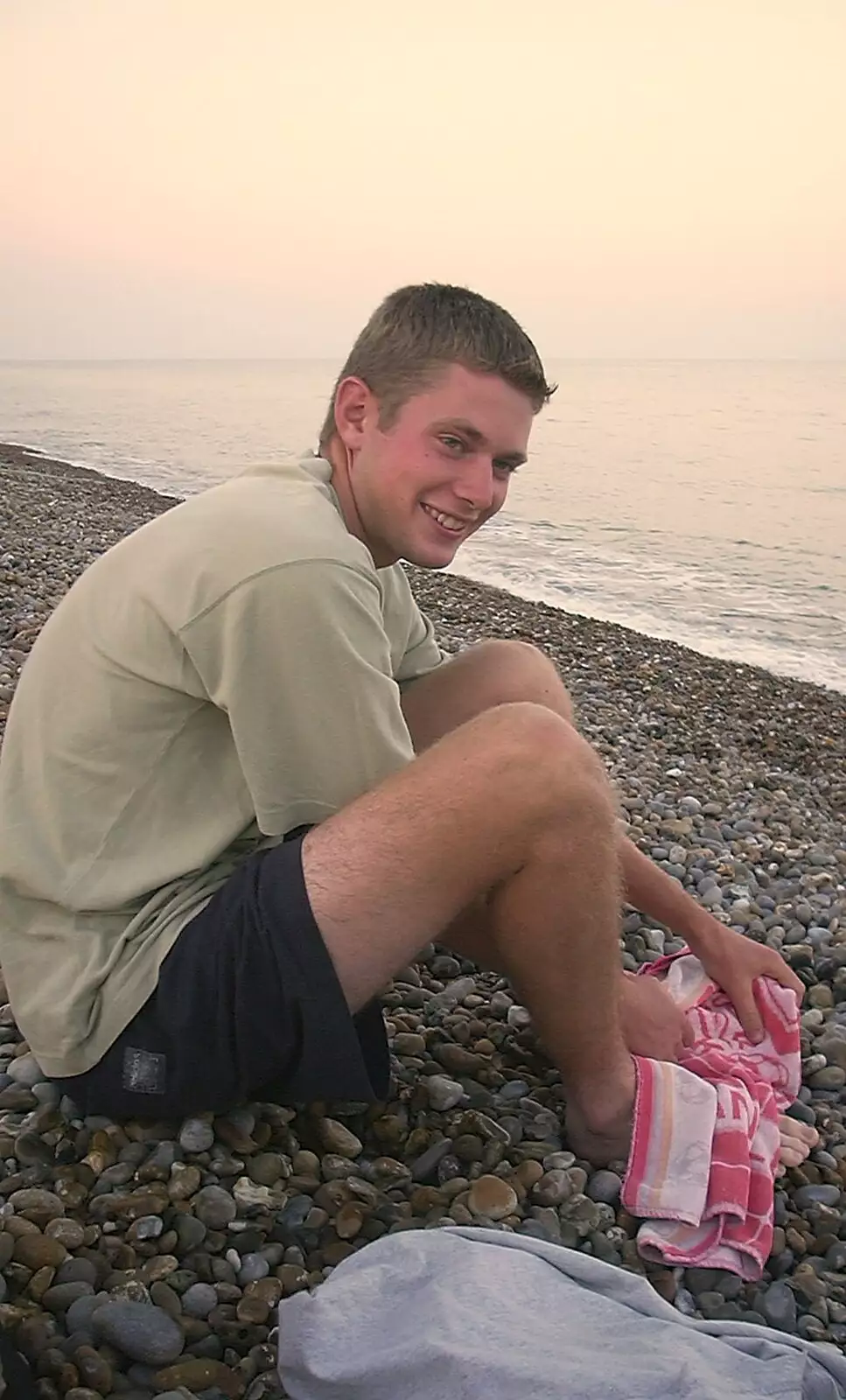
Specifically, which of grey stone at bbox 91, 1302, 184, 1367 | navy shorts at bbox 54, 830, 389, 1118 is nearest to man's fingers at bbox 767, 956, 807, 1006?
navy shorts at bbox 54, 830, 389, 1118

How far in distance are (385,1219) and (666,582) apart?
13.3 metres

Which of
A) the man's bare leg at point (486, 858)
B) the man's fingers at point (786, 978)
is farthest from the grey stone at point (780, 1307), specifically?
the man's fingers at point (786, 978)

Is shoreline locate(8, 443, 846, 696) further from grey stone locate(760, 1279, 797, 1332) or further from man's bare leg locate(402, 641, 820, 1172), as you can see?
grey stone locate(760, 1279, 797, 1332)

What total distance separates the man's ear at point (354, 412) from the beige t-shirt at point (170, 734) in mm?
441

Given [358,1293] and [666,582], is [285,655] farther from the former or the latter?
[666,582]

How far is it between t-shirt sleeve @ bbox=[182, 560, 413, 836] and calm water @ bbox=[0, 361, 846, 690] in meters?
8.54

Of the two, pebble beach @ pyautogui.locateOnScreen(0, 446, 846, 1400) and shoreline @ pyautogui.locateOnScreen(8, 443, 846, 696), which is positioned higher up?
pebble beach @ pyautogui.locateOnScreen(0, 446, 846, 1400)

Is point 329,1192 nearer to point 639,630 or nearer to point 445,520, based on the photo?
point 445,520

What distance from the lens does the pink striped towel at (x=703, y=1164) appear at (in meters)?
2.36

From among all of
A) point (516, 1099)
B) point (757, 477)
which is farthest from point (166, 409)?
point (516, 1099)

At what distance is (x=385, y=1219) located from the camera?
2.27 meters

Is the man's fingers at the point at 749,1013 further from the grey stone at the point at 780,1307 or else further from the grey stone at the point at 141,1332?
the grey stone at the point at 141,1332

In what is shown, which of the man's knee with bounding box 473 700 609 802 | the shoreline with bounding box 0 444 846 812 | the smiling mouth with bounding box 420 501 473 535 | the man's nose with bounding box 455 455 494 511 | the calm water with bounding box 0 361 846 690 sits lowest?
the calm water with bounding box 0 361 846 690

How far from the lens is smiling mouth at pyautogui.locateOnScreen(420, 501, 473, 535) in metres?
2.74
